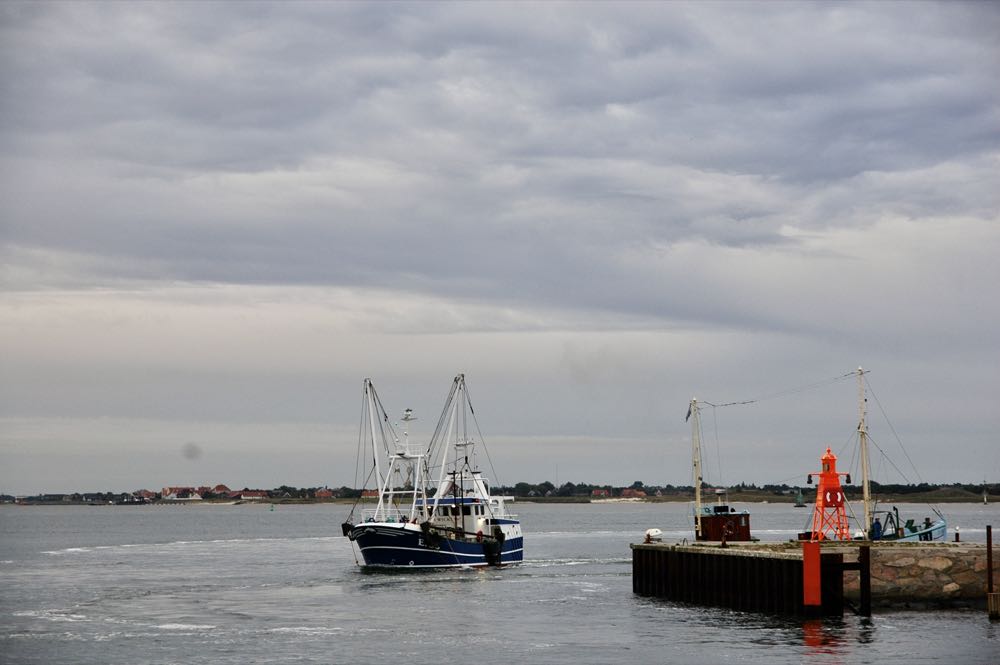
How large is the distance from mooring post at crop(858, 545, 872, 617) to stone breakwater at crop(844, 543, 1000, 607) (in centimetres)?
245

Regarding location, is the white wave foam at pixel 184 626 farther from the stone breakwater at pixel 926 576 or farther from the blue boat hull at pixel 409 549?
the stone breakwater at pixel 926 576

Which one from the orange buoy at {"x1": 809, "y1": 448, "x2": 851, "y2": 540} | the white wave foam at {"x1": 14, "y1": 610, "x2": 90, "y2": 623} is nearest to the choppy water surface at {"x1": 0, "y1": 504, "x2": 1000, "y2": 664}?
the white wave foam at {"x1": 14, "y1": 610, "x2": 90, "y2": 623}

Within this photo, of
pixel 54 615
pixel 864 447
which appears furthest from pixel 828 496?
pixel 54 615

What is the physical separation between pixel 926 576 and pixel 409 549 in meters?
44.6

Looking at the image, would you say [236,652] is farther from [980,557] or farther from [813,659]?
[980,557]

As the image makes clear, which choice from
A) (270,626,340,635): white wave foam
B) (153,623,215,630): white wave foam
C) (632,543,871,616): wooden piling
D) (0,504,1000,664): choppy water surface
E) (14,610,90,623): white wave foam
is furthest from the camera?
(14,610,90,623): white wave foam

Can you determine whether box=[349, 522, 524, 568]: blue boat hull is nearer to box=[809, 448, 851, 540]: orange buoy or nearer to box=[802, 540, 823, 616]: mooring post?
box=[809, 448, 851, 540]: orange buoy

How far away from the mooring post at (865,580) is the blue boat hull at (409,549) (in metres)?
42.2

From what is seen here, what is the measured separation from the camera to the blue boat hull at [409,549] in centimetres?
9481

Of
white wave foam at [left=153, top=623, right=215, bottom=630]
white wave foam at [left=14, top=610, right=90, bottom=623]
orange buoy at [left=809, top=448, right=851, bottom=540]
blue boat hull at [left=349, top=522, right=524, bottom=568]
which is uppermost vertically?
orange buoy at [left=809, top=448, right=851, bottom=540]

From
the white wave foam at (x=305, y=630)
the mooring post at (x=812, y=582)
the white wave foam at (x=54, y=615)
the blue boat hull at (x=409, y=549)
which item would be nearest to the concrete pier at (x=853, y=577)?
the mooring post at (x=812, y=582)

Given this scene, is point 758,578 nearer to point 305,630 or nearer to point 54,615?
point 305,630

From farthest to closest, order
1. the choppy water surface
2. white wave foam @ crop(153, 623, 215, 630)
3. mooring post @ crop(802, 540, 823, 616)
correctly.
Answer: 1. white wave foam @ crop(153, 623, 215, 630)
2. mooring post @ crop(802, 540, 823, 616)
3. the choppy water surface

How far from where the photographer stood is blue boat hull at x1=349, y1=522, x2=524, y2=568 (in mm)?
94812
